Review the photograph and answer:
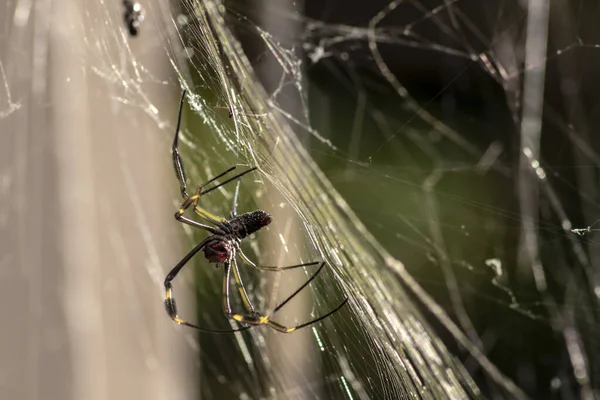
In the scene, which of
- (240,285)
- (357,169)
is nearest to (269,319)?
(240,285)

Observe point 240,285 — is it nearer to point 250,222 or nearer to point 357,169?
point 250,222

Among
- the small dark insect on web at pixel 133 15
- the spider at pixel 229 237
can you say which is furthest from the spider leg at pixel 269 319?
the small dark insect on web at pixel 133 15

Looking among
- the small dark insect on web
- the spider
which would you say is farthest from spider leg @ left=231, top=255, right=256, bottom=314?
the small dark insect on web

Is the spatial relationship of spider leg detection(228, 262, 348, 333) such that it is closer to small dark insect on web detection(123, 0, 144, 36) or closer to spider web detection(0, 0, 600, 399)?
spider web detection(0, 0, 600, 399)

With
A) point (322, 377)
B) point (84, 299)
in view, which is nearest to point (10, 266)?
point (84, 299)

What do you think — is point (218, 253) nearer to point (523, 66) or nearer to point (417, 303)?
point (417, 303)

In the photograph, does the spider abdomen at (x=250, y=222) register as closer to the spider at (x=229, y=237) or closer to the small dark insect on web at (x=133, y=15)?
the spider at (x=229, y=237)

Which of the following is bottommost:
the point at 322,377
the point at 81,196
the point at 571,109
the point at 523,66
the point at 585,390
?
the point at 585,390
